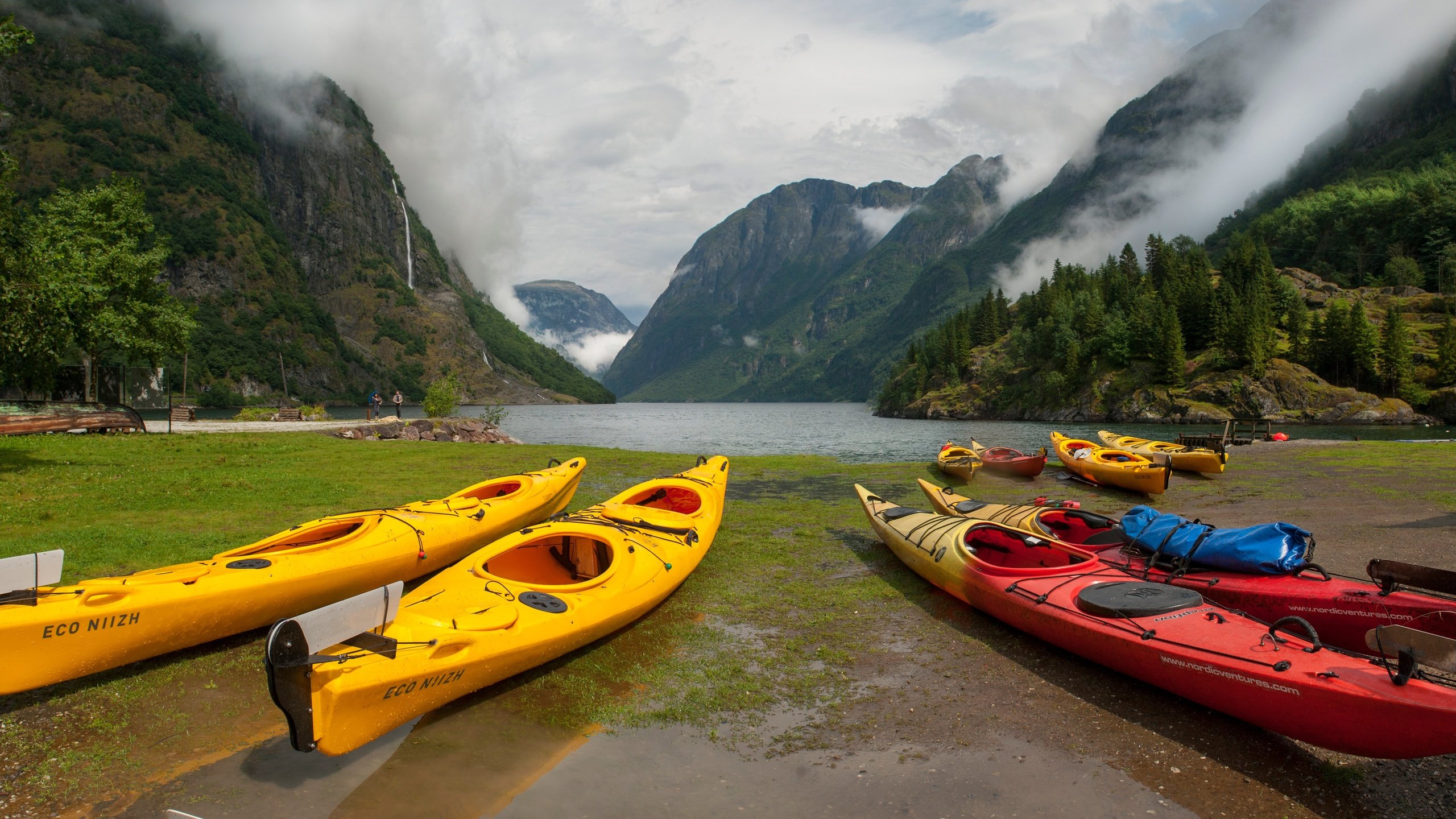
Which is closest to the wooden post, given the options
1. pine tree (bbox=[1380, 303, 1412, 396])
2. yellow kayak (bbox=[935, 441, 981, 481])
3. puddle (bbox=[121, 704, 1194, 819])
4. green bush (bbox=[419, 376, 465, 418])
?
green bush (bbox=[419, 376, 465, 418])

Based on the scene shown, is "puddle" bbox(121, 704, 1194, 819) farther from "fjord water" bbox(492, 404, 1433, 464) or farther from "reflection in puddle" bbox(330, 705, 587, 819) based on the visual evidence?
"fjord water" bbox(492, 404, 1433, 464)

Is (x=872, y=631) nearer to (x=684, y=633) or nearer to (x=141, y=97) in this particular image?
(x=684, y=633)

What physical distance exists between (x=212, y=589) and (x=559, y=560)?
13.3 feet

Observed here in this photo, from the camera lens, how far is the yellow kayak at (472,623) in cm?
515

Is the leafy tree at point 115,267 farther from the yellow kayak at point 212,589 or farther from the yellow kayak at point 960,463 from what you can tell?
the yellow kayak at point 960,463

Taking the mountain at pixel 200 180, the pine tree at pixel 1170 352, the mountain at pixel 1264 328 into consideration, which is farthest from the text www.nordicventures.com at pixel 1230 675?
the mountain at pixel 200 180

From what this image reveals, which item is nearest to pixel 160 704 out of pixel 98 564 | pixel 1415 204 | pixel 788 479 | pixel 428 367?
pixel 98 564

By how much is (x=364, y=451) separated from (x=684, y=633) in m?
19.2

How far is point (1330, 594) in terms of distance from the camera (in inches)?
297

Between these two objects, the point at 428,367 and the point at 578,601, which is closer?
the point at 578,601

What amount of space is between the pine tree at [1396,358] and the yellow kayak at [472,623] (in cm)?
8932

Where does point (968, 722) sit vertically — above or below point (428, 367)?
below

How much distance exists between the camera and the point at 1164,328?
7969cm

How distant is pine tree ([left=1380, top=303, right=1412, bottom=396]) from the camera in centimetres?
6838
